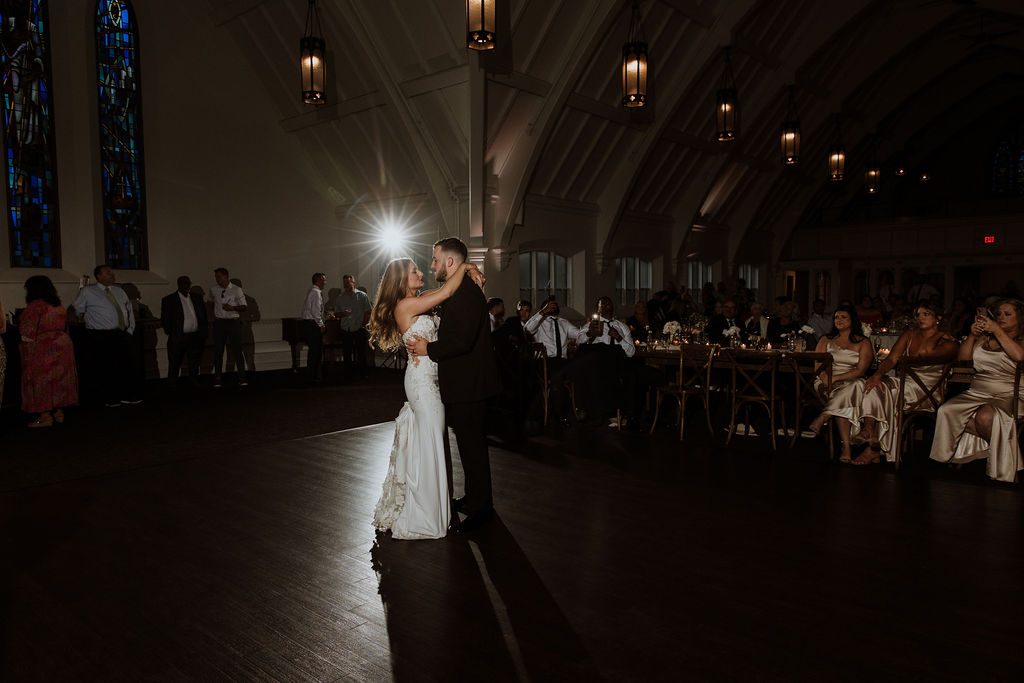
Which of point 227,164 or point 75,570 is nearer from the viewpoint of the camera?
point 75,570

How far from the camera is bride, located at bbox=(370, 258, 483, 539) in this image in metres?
3.58

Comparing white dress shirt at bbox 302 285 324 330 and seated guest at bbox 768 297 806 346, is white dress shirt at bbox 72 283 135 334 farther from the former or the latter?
seated guest at bbox 768 297 806 346

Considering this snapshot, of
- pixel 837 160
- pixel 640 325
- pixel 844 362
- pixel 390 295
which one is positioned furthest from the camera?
pixel 837 160

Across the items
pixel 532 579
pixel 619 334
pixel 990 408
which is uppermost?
pixel 619 334

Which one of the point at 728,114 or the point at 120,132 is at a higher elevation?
the point at 120,132

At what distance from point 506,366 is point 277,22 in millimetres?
7112

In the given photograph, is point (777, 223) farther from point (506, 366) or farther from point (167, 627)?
point (167, 627)

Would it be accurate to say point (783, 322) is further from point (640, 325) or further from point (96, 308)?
point (96, 308)

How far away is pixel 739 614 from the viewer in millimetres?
2732

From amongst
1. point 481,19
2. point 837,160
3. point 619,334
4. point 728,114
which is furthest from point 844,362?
point 837,160

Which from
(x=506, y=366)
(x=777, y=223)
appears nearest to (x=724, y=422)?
(x=506, y=366)

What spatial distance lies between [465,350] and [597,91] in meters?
7.55

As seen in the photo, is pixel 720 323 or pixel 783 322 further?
pixel 720 323

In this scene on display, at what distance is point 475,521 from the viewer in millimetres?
3742
